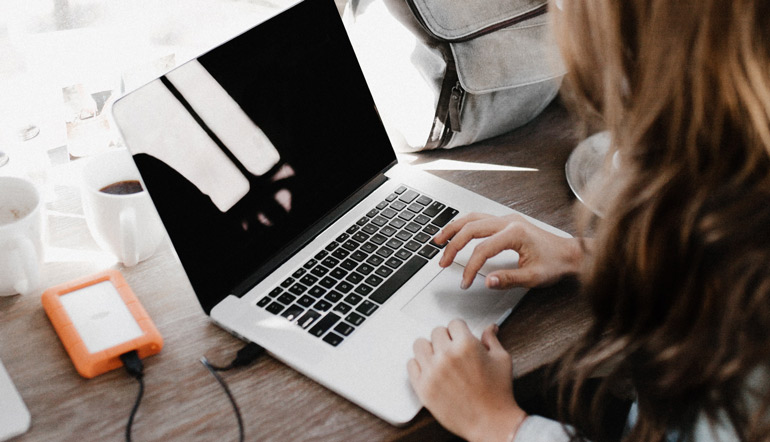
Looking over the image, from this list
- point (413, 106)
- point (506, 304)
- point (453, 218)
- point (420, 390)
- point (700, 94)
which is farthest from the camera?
point (413, 106)

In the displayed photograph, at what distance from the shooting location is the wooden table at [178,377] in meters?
0.59

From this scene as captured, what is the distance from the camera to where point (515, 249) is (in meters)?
0.76

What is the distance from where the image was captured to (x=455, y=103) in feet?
3.07

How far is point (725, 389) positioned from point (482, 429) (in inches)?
8.6

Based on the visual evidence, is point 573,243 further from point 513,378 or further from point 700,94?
point 700,94

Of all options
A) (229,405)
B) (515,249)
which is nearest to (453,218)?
(515,249)

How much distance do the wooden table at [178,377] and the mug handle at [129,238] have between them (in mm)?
15

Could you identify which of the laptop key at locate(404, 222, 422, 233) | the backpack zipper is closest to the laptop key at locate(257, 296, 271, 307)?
the laptop key at locate(404, 222, 422, 233)

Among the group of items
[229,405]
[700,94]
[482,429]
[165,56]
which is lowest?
[482,429]

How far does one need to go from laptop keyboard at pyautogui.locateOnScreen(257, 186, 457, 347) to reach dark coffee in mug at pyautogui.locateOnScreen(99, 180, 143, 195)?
223 mm

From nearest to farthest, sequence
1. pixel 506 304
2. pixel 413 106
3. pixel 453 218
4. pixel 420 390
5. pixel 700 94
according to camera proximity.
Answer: pixel 700 94
pixel 420 390
pixel 506 304
pixel 453 218
pixel 413 106

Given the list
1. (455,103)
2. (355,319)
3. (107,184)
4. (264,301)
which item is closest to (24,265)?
(107,184)

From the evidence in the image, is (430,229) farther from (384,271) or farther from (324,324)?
(324,324)

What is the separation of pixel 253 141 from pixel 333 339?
9.8 inches
